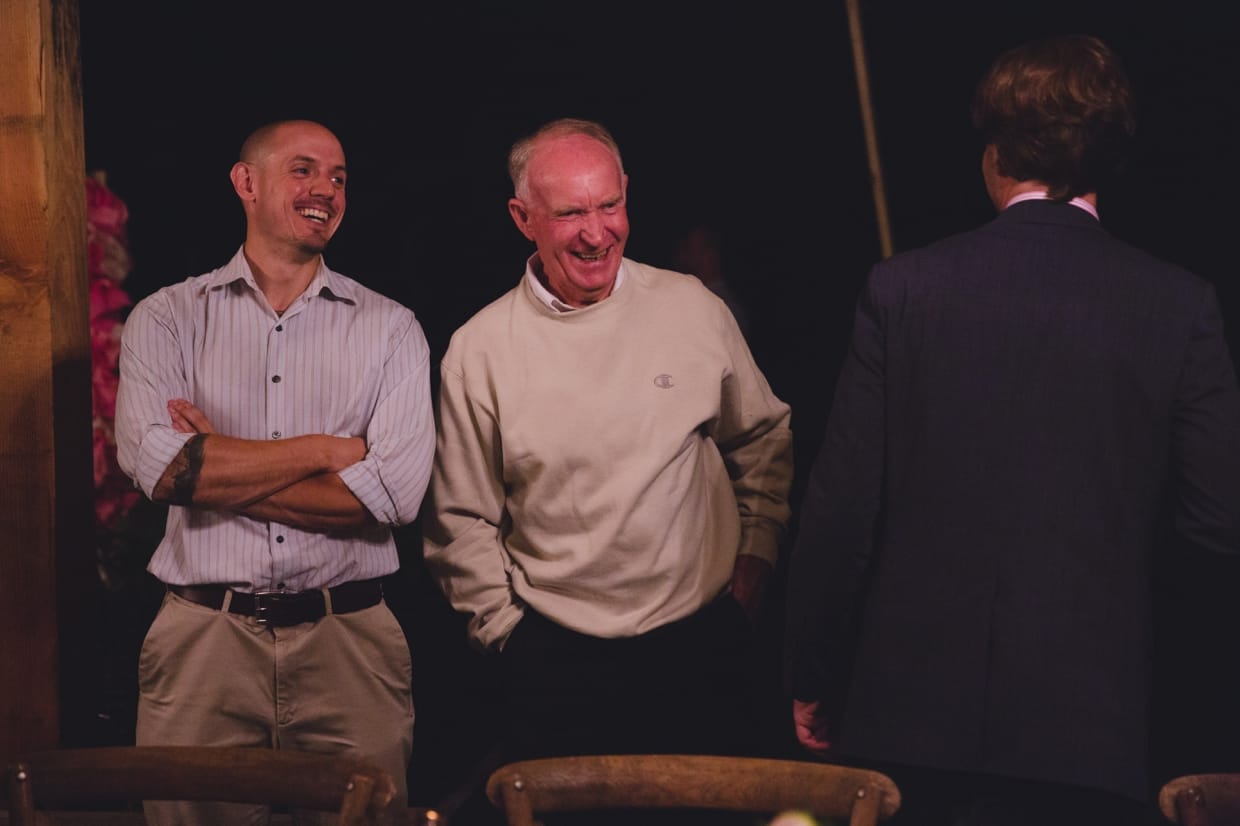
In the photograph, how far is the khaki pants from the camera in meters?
2.84

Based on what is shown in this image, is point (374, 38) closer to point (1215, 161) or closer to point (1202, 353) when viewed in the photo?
point (1215, 161)

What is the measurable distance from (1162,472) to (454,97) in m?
4.64

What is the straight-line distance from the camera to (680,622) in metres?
2.85

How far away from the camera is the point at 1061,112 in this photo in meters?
2.12

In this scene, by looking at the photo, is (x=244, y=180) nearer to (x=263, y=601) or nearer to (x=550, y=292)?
(x=550, y=292)

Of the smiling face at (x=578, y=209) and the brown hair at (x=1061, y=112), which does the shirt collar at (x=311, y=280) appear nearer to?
the smiling face at (x=578, y=209)

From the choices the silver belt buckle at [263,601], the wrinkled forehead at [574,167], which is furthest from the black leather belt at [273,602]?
the wrinkled forehead at [574,167]

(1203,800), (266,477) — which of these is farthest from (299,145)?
(1203,800)

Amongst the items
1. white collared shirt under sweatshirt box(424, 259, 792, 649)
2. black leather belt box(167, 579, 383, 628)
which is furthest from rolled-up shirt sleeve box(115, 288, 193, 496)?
white collared shirt under sweatshirt box(424, 259, 792, 649)

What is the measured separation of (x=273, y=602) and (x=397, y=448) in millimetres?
405

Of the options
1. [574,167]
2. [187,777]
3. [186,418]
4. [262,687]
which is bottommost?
[262,687]

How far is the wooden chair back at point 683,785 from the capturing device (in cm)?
195

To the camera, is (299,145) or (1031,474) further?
(299,145)

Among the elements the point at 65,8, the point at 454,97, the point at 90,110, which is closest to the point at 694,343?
the point at 65,8
